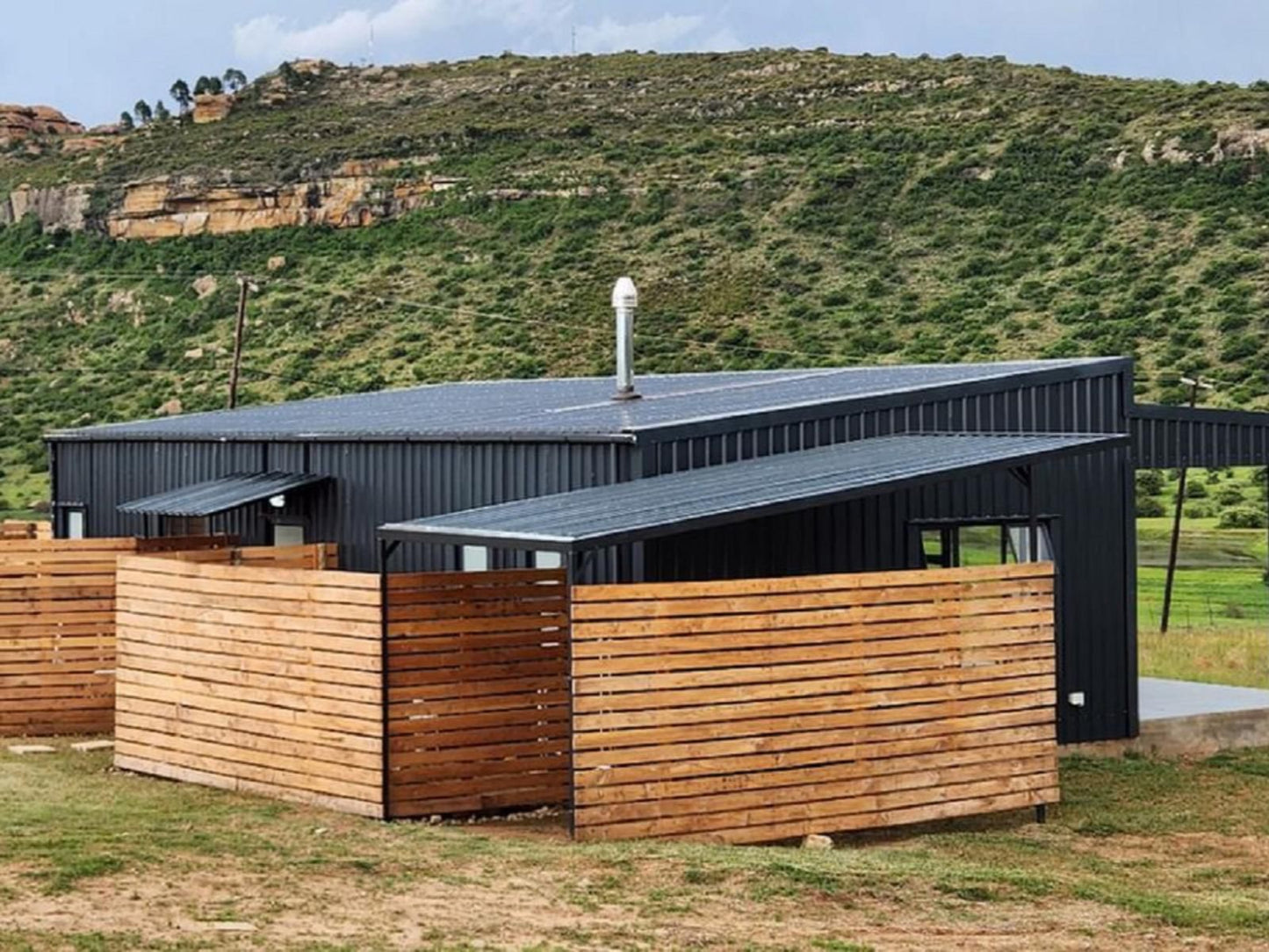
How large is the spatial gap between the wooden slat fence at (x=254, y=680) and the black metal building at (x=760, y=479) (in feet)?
3.13

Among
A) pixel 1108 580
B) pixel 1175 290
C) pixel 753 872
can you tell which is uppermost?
pixel 1175 290

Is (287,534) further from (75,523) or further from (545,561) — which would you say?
(75,523)

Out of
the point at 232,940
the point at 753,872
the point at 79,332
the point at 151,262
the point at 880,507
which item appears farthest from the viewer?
the point at 151,262

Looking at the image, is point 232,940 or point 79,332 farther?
point 79,332

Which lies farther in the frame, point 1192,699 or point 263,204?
point 263,204

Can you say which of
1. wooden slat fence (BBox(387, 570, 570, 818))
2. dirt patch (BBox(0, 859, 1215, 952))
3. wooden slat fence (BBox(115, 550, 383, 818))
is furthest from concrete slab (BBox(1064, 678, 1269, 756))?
dirt patch (BBox(0, 859, 1215, 952))

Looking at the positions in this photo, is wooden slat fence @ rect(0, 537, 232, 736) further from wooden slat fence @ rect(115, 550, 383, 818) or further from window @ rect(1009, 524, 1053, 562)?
window @ rect(1009, 524, 1053, 562)

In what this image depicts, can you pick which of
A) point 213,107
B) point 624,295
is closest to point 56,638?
point 624,295

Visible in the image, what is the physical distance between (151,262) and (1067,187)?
104ft

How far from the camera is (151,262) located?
74.2 metres

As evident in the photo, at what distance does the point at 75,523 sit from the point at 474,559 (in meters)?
9.89

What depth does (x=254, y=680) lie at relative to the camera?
51.6ft

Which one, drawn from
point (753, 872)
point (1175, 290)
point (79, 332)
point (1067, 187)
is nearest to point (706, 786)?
point (753, 872)

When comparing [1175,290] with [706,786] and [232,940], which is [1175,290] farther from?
[232,940]
